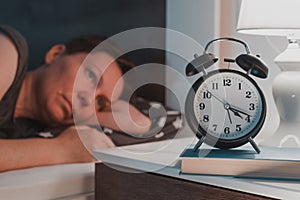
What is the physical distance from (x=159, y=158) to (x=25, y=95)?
826mm

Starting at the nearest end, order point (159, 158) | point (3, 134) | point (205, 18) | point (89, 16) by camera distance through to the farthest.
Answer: point (159, 158), point (3, 134), point (205, 18), point (89, 16)

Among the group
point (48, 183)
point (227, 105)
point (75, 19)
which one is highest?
point (75, 19)

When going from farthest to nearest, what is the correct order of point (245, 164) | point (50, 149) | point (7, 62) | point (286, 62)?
point (7, 62)
point (50, 149)
point (286, 62)
point (245, 164)

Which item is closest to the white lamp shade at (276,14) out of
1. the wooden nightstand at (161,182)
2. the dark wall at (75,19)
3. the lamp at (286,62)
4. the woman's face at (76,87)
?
the lamp at (286,62)

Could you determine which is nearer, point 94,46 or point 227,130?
point 227,130

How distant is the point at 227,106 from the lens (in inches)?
36.2

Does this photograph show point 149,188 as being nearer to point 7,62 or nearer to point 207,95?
point 207,95

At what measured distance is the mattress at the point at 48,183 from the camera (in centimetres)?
100

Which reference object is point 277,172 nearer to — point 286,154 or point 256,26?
point 286,154

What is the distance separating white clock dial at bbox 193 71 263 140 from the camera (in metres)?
0.91

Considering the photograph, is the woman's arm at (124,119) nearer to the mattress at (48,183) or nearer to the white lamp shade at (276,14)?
Answer: the mattress at (48,183)

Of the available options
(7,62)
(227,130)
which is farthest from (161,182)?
(7,62)

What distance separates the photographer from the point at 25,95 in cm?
166

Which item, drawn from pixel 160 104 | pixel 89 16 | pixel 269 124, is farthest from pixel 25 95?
pixel 269 124
